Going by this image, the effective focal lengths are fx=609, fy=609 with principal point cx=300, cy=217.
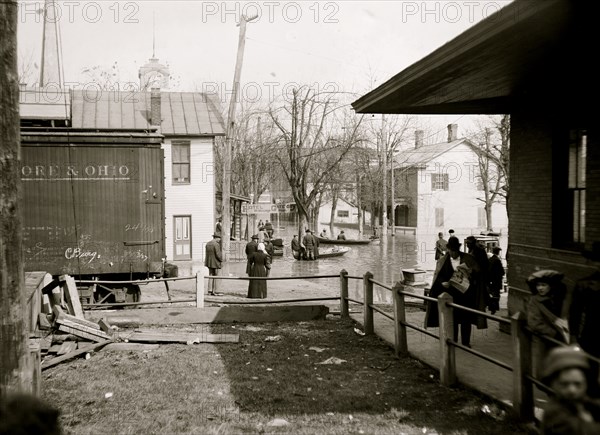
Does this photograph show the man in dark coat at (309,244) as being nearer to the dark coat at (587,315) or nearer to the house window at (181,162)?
the house window at (181,162)

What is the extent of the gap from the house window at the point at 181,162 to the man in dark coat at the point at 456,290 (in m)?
23.8

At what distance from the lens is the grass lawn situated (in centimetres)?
621

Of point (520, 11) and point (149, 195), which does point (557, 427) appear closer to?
point (520, 11)

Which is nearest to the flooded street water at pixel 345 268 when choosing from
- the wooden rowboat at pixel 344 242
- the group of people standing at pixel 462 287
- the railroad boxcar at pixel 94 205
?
the wooden rowboat at pixel 344 242

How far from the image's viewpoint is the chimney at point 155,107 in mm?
29719

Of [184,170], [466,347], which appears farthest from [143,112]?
[466,347]

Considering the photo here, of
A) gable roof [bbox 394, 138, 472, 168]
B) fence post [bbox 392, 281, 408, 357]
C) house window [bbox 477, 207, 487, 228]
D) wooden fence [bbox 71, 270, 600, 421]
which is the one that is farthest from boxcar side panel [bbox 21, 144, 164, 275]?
house window [bbox 477, 207, 487, 228]

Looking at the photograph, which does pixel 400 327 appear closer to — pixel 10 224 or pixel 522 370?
pixel 522 370

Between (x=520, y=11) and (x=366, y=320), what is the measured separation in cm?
683

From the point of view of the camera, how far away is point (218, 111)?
33125mm

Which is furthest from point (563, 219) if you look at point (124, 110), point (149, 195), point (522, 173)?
point (124, 110)

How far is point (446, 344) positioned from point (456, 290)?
167 cm

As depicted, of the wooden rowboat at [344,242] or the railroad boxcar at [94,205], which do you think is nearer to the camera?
the railroad boxcar at [94,205]

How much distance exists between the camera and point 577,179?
965 centimetres
